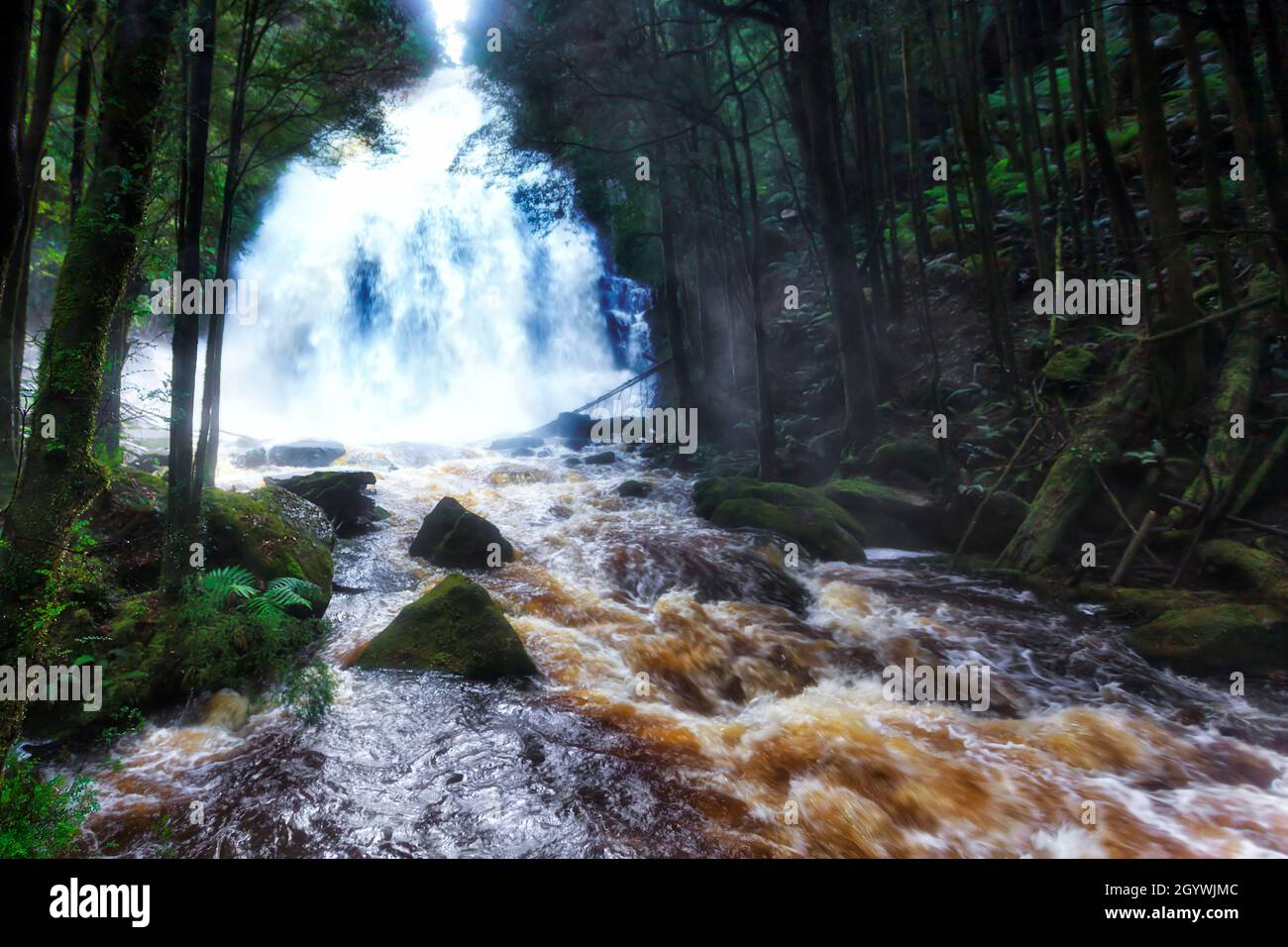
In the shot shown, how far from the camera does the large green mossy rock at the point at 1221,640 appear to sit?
500cm

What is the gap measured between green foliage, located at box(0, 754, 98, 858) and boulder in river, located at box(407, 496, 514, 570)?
5599 mm

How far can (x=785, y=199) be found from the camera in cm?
1848

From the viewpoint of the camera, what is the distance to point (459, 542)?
8789mm

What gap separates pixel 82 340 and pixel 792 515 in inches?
344

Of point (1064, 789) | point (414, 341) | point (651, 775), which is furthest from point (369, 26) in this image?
point (414, 341)

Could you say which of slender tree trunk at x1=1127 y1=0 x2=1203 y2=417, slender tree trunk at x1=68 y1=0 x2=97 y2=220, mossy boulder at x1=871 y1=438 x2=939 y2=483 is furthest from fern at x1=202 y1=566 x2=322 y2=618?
slender tree trunk at x1=1127 y1=0 x2=1203 y2=417

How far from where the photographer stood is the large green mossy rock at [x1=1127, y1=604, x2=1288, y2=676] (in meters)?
5.00

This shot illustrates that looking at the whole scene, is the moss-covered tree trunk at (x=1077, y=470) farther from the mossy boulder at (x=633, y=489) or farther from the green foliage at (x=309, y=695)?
the green foliage at (x=309, y=695)

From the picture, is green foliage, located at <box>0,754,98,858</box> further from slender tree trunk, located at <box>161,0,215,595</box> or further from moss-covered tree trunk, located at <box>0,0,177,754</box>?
slender tree trunk, located at <box>161,0,215,595</box>

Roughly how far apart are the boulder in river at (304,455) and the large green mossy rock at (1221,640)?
58.4 ft

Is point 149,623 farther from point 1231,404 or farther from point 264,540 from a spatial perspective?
point 1231,404

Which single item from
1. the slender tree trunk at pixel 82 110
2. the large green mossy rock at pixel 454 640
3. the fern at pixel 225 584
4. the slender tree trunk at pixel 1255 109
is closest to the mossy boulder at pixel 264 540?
the fern at pixel 225 584
